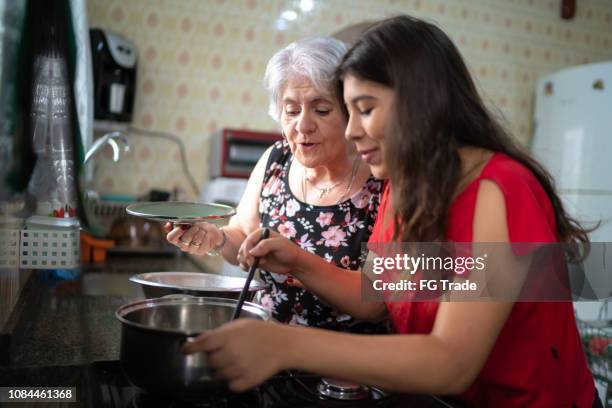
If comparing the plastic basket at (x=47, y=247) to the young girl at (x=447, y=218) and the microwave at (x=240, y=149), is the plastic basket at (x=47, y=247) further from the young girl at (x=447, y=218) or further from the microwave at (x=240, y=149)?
the microwave at (x=240, y=149)

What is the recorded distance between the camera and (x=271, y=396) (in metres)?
0.79

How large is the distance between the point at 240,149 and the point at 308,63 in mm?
1672

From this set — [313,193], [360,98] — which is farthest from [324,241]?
[360,98]

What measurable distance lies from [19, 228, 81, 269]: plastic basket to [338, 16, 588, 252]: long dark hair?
609 millimetres

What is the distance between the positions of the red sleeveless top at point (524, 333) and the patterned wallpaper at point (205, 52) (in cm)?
223

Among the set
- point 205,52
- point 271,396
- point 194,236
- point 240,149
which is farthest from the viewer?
point 205,52

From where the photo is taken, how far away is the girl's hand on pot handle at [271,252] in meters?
0.97

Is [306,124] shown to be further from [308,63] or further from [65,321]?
A: [65,321]

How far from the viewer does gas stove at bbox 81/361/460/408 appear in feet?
2.46

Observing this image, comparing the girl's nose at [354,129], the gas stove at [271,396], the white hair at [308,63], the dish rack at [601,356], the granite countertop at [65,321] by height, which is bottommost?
the dish rack at [601,356]

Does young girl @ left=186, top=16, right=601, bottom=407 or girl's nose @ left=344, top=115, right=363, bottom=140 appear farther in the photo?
girl's nose @ left=344, top=115, right=363, bottom=140

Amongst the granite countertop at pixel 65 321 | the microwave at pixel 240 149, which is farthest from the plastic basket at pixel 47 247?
the microwave at pixel 240 149

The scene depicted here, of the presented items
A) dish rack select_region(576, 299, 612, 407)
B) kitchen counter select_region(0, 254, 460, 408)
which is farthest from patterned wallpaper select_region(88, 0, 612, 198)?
dish rack select_region(576, 299, 612, 407)

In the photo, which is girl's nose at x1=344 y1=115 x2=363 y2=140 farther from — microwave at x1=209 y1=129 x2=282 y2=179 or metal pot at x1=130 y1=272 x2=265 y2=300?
microwave at x1=209 y1=129 x2=282 y2=179
